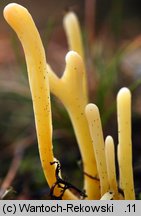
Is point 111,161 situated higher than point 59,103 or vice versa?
point 59,103

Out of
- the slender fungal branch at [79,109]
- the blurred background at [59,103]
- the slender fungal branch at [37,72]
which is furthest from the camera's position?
the blurred background at [59,103]

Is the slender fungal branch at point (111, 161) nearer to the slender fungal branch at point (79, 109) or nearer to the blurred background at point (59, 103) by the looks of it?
the slender fungal branch at point (79, 109)

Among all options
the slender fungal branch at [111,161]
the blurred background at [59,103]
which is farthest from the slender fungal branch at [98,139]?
the blurred background at [59,103]

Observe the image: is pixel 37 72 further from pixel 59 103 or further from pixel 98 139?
pixel 59 103

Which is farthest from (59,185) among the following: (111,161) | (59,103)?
(59,103)

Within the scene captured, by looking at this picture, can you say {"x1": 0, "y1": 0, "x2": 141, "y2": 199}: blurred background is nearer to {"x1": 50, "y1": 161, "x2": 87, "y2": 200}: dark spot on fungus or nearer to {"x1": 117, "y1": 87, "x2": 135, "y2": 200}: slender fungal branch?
{"x1": 50, "y1": 161, "x2": 87, "y2": 200}: dark spot on fungus

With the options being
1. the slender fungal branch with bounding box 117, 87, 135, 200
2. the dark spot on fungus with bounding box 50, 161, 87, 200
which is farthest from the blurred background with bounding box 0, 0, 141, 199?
the slender fungal branch with bounding box 117, 87, 135, 200

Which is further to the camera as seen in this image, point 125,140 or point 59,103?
point 59,103

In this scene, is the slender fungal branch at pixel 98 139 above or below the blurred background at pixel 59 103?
below
